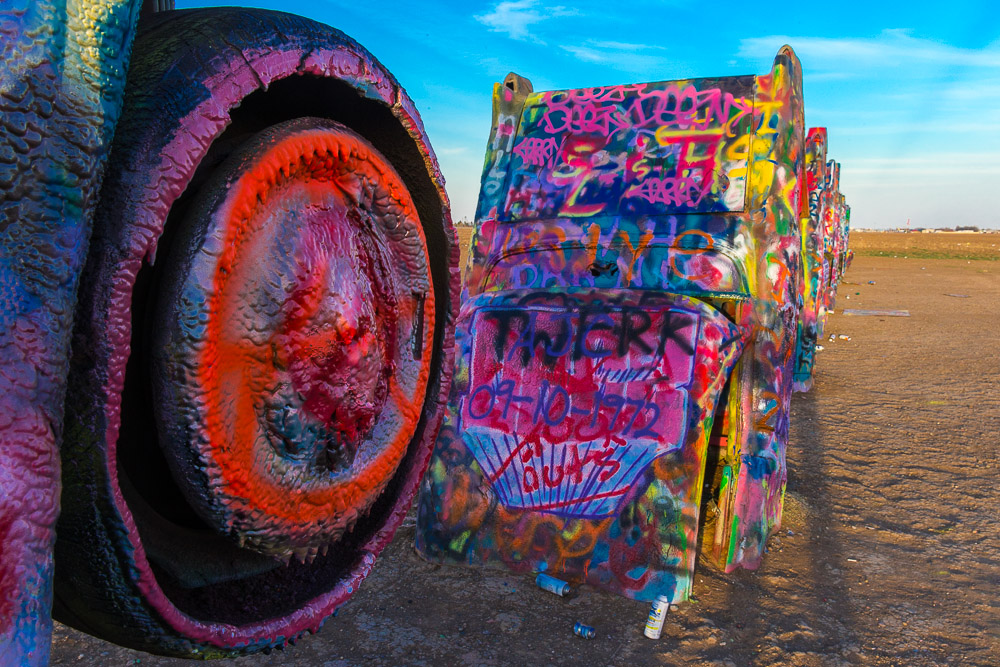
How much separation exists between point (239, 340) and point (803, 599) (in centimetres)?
393

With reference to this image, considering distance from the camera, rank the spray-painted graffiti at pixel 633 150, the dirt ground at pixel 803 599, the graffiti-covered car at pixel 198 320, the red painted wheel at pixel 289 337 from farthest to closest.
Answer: the spray-painted graffiti at pixel 633 150 < the dirt ground at pixel 803 599 < the red painted wheel at pixel 289 337 < the graffiti-covered car at pixel 198 320

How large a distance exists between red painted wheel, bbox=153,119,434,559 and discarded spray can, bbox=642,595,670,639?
112 inches

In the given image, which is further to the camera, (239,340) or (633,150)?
(633,150)

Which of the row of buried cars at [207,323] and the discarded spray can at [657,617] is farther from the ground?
the row of buried cars at [207,323]

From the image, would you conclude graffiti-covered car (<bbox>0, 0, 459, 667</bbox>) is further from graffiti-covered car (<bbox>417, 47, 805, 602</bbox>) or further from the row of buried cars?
graffiti-covered car (<bbox>417, 47, 805, 602</bbox>)

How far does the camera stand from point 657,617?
358cm

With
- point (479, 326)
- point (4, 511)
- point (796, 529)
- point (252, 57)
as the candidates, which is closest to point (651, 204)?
point (479, 326)

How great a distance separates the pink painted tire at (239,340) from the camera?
0.76 meters

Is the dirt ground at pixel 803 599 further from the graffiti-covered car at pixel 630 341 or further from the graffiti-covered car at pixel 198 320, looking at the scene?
the graffiti-covered car at pixel 198 320


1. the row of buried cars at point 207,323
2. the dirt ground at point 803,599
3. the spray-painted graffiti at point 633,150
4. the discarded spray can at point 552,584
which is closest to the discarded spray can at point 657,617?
the dirt ground at point 803,599

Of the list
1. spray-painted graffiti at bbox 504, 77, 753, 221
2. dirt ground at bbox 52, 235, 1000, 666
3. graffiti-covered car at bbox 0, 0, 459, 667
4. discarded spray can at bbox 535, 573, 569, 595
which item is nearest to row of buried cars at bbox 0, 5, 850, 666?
graffiti-covered car at bbox 0, 0, 459, 667

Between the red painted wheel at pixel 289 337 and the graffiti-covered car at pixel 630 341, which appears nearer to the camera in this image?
the red painted wheel at pixel 289 337

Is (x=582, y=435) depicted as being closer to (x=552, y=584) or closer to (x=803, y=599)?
(x=552, y=584)

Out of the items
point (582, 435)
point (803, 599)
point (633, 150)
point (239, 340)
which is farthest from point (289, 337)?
point (633, 150)
